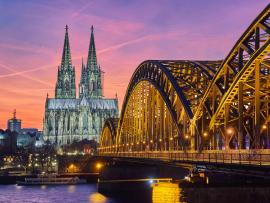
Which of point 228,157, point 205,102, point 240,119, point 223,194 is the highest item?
point 205,102

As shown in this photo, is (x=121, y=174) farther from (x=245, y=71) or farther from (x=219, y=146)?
(x=245, y=71)

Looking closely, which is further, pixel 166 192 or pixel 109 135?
pixel 109 135

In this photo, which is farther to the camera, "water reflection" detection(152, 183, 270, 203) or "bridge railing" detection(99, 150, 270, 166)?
"water reflection" detection(152, 183, 270, 203)

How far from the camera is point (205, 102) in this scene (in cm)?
6425

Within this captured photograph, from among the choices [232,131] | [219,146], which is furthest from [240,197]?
[219,146]

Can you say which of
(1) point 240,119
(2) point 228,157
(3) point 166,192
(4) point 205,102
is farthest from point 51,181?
(2) point 228,157

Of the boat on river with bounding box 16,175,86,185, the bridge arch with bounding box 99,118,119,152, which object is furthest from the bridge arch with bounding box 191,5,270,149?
the boat on river with bounding box 16,175,86,185

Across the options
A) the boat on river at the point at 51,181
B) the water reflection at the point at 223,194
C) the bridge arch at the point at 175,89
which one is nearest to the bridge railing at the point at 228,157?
the water reflection at the point at 223,194

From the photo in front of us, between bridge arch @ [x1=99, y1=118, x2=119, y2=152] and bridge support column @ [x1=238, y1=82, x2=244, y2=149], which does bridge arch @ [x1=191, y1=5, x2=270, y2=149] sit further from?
bridge arch @ [x1=99, y1=118, x2=119, y2=152]

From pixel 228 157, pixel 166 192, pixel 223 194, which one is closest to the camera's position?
pixel 228 157

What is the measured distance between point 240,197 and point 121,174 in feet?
236

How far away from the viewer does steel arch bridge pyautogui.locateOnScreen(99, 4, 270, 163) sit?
51375 millimetres

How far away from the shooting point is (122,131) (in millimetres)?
132625

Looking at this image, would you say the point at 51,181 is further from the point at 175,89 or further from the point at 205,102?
the point at 205,102
